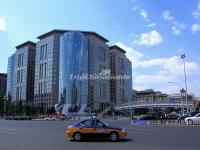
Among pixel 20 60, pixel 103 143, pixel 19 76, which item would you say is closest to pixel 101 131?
pixel 103 143

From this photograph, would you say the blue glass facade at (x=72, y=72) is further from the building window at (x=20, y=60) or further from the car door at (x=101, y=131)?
the car door at (x=101, y=131)

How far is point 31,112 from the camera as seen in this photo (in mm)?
158375

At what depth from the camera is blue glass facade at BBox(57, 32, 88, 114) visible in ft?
493

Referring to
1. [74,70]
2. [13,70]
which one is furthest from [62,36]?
[13,70]

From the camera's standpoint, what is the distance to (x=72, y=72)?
149625 mm

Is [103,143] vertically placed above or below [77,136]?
below

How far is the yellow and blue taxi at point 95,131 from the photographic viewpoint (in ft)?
61.2

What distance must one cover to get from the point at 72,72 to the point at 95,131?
131493mm

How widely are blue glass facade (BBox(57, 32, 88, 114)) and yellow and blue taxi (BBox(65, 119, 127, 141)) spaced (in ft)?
429

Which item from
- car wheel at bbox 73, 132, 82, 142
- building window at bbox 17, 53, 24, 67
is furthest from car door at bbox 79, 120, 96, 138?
building window at bbox 17, 53, 24, 67

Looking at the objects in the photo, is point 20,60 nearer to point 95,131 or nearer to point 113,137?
point 95,131

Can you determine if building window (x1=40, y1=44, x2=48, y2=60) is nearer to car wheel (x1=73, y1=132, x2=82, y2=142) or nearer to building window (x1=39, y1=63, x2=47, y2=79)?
building window (x1=39, y1=63, x2=47, y2=79)

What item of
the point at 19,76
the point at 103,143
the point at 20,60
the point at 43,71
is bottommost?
the point at 103,143

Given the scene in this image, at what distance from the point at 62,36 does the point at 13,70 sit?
53.5 m
